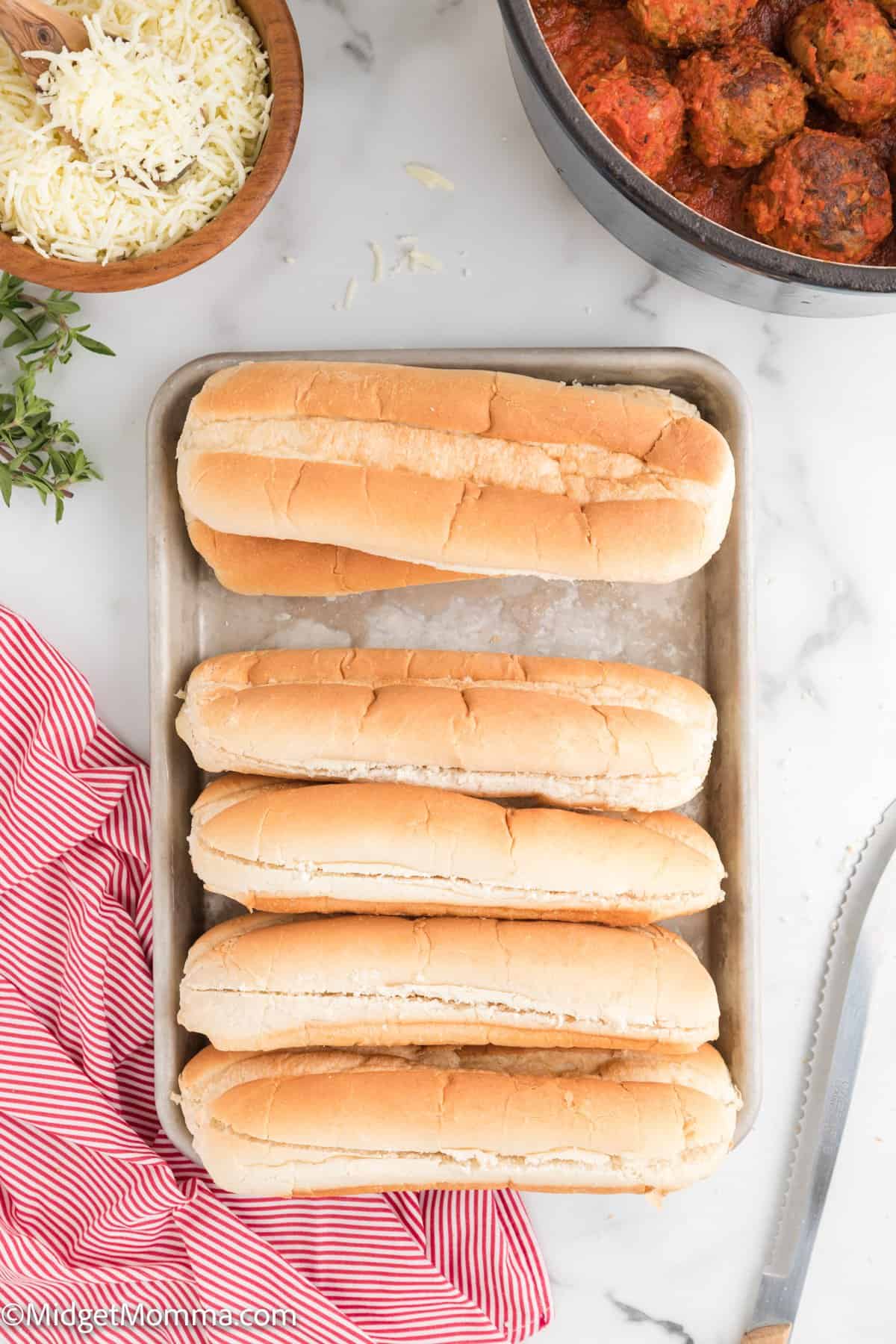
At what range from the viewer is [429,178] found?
86.5 inches

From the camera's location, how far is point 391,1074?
196 cm

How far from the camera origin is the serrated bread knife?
224cm

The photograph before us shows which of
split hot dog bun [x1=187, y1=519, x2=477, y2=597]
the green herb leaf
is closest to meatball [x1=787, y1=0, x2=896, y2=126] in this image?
split hot dog bun [x1=187, y1=519, x2=477, y2=597]

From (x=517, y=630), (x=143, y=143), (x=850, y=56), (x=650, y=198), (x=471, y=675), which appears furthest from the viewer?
(x=517, y=630)

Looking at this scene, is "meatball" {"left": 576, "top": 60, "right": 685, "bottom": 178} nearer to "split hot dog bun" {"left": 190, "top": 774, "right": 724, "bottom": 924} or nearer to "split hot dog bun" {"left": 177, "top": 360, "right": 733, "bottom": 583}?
"split hot dog bun" {"left": 177, "top": 360, "right": 733, "bottom": 583}

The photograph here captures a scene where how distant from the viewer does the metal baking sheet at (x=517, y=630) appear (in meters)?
2.11

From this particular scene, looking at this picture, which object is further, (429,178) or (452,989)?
(429,178)

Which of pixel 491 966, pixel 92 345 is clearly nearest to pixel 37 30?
pixel 92 345

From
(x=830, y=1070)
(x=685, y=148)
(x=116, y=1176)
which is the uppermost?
(x=685, y=148)

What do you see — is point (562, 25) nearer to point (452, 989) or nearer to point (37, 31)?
point (37, 31)

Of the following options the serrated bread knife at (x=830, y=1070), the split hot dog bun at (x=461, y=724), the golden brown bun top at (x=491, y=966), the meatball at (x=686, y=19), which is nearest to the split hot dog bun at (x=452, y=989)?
the golden brown bun top at (x=491, y=966)

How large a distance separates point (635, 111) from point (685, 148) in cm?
16

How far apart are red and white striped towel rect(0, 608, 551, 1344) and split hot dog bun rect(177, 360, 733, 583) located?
63 centimetres

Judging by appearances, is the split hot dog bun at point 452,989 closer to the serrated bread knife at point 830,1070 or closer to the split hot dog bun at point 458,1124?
the split hot dog bun at point 458,1124
